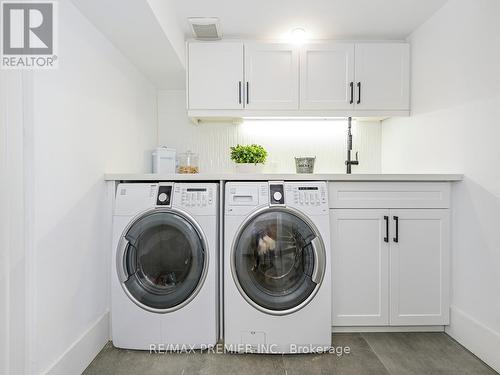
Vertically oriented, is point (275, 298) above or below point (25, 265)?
below

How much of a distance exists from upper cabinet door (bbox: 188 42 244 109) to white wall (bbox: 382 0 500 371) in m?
1.41

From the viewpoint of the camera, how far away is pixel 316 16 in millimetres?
2441

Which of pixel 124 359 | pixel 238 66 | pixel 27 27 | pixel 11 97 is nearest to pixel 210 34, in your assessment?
pixel 238 66

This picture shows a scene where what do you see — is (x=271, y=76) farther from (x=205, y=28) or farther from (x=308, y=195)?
(x=308, y=195)

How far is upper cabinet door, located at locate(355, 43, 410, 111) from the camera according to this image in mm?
2729

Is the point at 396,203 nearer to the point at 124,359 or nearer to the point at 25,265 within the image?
the point at 124,359

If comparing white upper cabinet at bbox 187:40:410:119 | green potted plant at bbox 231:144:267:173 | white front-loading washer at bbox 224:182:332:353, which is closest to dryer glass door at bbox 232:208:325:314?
white front-loading washer at bbox 224:182:332:353

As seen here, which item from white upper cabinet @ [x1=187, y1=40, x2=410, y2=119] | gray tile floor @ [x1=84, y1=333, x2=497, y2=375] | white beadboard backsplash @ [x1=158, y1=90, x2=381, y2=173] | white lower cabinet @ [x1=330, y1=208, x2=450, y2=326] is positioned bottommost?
gray tile floor @ [x1=84, y1=333, x2=497, y2=375]

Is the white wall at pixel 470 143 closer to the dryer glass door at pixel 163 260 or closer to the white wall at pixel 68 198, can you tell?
the dryer glass door at pixel 163 260

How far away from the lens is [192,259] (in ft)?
6.41

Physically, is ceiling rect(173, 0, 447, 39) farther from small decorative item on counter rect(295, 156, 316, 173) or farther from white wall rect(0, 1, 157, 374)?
small decorative item on counter rect(295, 156, 316, 173)

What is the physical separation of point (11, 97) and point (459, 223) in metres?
2.44

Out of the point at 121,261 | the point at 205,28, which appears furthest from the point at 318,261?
the point at 205,28

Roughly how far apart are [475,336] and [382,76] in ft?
6.33
